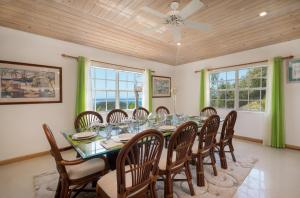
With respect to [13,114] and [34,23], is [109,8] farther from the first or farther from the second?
[13,114]

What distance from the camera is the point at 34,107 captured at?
3092mm

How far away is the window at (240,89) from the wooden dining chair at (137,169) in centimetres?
398

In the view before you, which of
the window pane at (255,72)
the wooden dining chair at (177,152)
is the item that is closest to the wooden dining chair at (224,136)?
the wooden dining chair at (177,152)

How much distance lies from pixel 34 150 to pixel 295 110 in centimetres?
574

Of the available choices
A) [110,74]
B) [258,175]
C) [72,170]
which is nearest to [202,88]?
[110,74]

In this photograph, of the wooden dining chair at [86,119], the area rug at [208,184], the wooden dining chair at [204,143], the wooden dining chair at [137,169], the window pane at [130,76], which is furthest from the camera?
the window pane at [130,76]

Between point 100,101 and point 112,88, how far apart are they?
0.51 m

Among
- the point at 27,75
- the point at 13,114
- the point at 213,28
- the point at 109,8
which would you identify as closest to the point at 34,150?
the point at 13,114

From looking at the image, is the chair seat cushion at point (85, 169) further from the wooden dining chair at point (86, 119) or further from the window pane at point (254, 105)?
the window pane at point (254, 105)

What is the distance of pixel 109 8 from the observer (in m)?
2.20

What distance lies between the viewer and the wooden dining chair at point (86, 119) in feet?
8.16

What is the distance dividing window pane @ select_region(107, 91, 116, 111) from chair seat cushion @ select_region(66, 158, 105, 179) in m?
2.64

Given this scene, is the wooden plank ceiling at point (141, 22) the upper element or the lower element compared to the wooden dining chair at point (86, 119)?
upper

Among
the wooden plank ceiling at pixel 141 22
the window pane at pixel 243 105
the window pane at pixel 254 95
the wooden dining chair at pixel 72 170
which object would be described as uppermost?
the wooden plank ceiling at pixel 141 22
